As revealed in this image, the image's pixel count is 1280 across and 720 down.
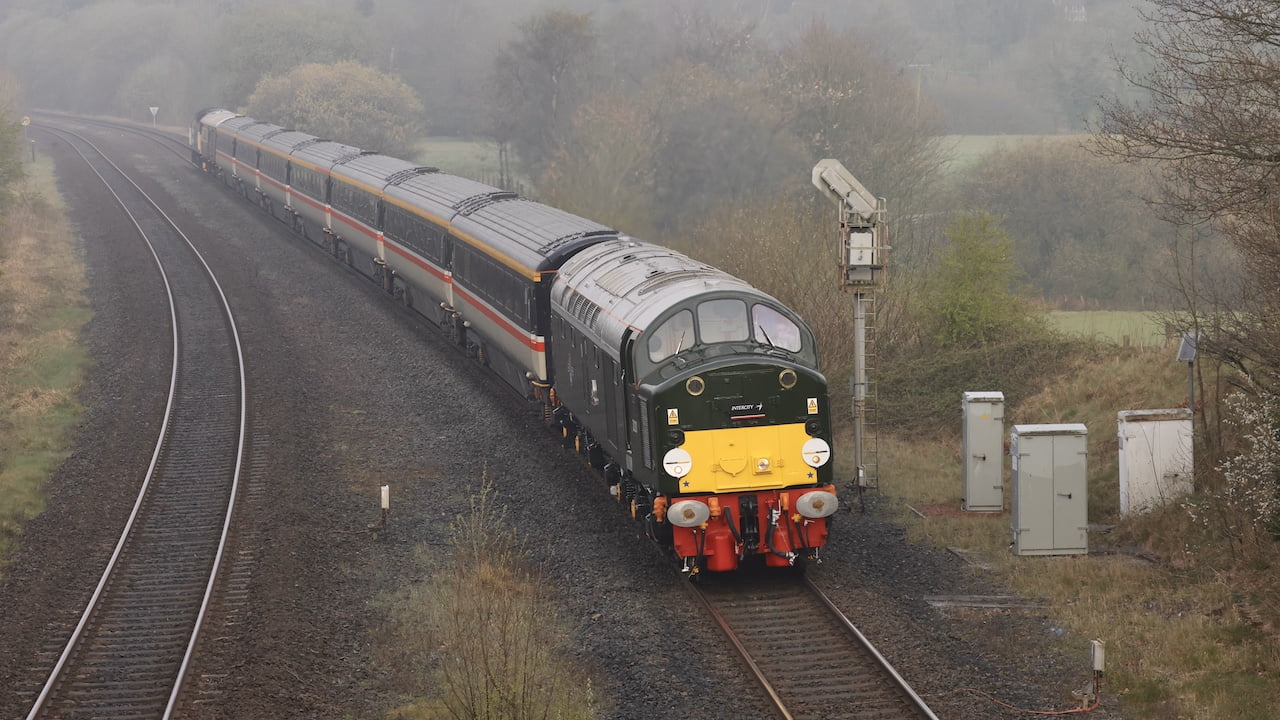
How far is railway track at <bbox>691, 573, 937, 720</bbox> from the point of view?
11922 millimetres

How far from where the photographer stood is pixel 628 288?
16953mm

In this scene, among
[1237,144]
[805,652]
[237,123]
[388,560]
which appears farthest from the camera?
[237,123]

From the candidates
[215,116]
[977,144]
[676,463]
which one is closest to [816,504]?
[676,463]

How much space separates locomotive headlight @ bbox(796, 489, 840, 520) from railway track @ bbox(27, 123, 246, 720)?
7101mm

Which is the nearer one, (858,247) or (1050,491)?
(1050,491)

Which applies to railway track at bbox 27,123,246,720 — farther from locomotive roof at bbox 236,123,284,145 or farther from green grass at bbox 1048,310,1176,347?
locomotive roof at bbox 236,123,284,145

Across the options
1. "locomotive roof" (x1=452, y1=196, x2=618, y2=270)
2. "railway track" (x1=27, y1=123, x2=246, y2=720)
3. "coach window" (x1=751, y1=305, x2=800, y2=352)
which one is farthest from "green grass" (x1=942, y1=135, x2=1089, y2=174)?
"coach window" (x1=751, y1=305, x2=800, y2=352)

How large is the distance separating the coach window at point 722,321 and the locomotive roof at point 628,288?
0.45 feet

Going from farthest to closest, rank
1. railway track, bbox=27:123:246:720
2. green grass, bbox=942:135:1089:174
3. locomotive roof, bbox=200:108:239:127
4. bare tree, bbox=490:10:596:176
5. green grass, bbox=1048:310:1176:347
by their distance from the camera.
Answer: bare tree, bbox=490:10:596:176
locomotive roof, bbox=200:108:239:127
green grass, bbox=942:135:1089:174
green grass, bbox=1048:310:1176:347
railway track, bbox=27:123:246:720

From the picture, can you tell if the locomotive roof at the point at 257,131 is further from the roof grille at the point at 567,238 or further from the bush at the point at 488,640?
the bush at the point at 488,640

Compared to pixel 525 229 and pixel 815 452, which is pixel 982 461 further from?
pixel 525 229

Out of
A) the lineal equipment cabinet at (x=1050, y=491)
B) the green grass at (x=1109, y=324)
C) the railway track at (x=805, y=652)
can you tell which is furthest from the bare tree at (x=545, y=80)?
the railway track at (x=805, y=652)

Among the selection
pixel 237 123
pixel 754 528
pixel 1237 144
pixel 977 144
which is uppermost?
pixel 237 123

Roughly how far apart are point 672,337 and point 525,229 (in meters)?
9.56
